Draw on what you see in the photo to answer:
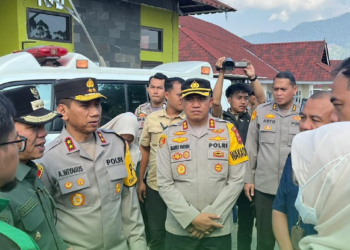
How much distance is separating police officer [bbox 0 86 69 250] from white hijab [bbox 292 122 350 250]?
1.03 m

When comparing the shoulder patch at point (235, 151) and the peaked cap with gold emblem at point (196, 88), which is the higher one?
the peaked cap with gold emblem at point (196, 88)

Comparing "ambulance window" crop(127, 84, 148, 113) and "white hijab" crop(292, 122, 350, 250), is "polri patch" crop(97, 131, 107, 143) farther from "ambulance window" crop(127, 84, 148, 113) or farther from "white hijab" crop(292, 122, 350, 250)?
"ambulance window" crop(127, 84, 148, 113)

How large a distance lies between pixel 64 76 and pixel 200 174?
6.84ft

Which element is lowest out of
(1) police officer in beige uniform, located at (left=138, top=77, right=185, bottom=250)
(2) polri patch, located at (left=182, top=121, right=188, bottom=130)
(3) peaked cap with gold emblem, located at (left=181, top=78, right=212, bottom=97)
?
(1) police officer in beige uniform, located at (left=138, top=77, right=185, bottom=250)

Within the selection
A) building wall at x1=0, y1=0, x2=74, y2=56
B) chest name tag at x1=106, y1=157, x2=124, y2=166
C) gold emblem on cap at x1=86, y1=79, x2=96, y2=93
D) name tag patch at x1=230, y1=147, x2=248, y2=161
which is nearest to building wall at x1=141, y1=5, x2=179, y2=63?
building wall at x1=0, y1=0, x2=74, y2=56

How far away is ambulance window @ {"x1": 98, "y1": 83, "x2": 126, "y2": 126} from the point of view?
4.36 metres

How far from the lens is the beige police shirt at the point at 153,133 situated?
12.1ft

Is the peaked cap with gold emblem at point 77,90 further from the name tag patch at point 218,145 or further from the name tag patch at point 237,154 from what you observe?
the name tag patch at point 237,154

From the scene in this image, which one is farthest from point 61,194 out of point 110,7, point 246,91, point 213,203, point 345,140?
point 110,7

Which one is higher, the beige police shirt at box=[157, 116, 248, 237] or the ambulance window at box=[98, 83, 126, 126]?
the ambulance window at box=[98, 83, 126, 126]

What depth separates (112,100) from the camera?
14.7 feet

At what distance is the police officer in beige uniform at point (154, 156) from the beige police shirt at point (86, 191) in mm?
1423

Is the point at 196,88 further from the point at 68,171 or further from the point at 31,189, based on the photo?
the point at 31,189

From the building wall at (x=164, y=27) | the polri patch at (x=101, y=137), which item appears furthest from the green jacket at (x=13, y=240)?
the building wall at (x=164, y=27)
